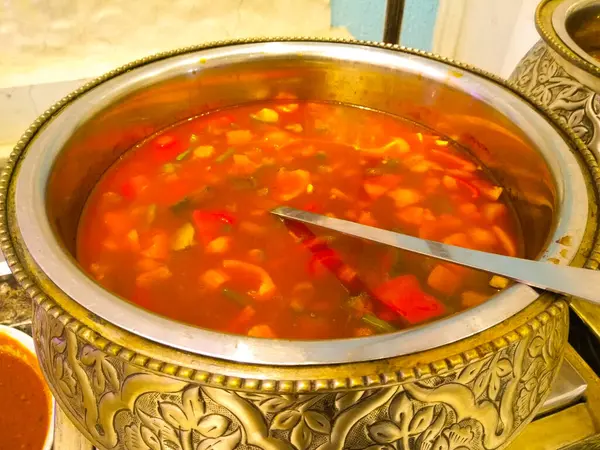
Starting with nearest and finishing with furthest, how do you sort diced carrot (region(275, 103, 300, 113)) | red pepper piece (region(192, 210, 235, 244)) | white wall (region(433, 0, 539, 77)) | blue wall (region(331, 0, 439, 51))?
1. red pepper piece (region(192, 210, 235, 244))
2. diced carrot (region(275, 103, 300, 113))
3. white wall (region(433, 0, 539, 77))
4. blue wall (region(331, 0, 439, 51))

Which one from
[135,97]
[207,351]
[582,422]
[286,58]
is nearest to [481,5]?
[286,58]

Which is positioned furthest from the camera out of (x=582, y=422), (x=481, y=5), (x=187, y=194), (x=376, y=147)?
(x=481, y=5)

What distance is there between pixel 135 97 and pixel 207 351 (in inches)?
33.6

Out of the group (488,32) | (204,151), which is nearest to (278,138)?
(204,151)

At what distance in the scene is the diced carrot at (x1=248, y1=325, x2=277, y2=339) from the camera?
100 centimetres

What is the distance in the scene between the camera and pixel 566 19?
1511mm

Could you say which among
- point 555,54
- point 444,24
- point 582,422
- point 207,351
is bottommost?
point 582,422

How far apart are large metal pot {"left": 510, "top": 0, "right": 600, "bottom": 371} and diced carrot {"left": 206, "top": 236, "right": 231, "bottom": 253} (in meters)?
0.77

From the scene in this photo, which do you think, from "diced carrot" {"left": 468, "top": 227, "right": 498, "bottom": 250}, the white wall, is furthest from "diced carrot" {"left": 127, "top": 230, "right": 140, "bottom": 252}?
the white wall

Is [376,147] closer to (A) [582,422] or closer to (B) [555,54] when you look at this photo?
(B) [555,54]

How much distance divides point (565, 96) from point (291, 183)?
2.36ft

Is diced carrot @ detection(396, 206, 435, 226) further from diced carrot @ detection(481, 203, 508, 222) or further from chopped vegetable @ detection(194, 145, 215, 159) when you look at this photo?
chopped vegetable @ detection(194, 145, 215, 159)

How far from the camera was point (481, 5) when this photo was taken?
2.43 meters

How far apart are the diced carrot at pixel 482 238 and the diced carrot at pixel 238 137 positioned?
2.07 ft
